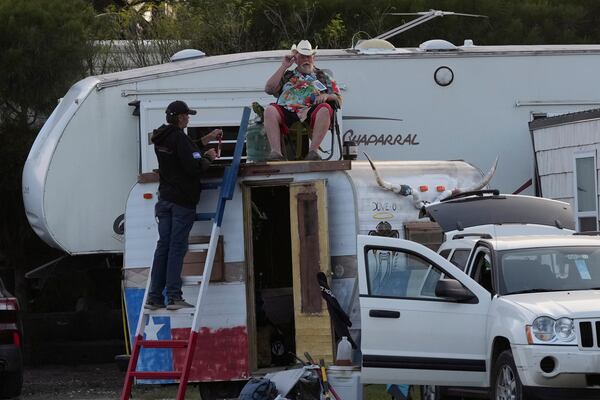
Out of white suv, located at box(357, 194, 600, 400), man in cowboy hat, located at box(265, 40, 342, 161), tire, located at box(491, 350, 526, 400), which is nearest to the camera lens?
white suv, located at box(357, 194, 600, 400)

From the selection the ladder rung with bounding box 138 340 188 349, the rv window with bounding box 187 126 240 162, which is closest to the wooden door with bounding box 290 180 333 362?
the ladder rung with bounding box 138 340 188 349

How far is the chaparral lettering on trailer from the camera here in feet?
50.5

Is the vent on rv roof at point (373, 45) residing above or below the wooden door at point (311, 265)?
above

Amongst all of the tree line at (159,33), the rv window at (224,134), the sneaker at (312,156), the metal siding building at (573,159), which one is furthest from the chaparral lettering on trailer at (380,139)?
the tree line at (159,33)

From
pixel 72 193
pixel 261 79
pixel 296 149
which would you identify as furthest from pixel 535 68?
pixel 72 193

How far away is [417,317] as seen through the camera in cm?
1010

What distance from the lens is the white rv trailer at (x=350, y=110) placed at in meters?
14.9

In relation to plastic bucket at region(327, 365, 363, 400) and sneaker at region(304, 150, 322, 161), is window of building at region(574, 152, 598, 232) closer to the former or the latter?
sneaker at region(304, 150, 322, 161)

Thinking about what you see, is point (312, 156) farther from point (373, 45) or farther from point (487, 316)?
point (373, 45)

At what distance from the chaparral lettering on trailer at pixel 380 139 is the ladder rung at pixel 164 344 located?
16.0ft

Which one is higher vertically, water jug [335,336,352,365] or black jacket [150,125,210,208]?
black jacket [150,125,210,208]

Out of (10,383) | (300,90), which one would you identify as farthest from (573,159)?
(10,383)

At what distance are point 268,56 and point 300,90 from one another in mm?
2850

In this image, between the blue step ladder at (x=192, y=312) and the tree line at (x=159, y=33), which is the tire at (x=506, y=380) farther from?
the tree line at (x=159, y=33)
